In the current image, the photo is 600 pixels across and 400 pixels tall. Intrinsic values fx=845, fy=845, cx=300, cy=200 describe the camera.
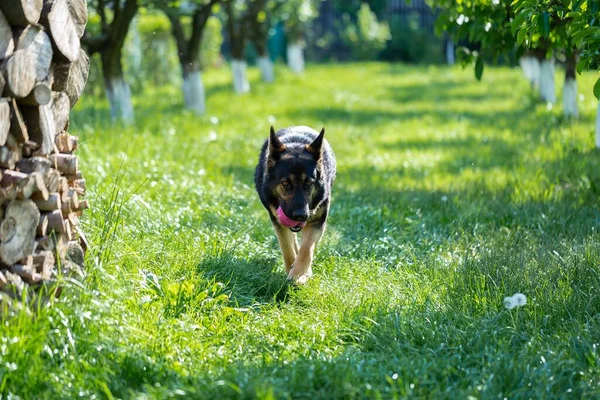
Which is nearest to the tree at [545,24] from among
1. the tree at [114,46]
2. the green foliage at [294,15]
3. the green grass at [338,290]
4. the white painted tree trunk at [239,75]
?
the green grass at [338,290]

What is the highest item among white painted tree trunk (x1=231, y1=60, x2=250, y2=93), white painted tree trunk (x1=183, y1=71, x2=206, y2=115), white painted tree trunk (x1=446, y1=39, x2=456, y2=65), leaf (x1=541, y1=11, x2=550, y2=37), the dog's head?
leaf (x1=541, y1=11, x2=550, y2=37)

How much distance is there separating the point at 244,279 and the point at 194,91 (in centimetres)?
945

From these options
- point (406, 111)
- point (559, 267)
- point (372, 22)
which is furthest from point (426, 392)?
point (372, 22)

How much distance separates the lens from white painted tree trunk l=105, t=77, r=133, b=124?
11547 mm

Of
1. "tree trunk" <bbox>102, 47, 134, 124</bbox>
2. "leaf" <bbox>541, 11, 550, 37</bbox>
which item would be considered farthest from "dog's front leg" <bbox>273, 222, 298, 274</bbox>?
"tree trunk" <bbox>102, 47, 134, 124</bbox>

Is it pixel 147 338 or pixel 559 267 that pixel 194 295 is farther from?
pixel 559 267

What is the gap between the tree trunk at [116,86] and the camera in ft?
37.2

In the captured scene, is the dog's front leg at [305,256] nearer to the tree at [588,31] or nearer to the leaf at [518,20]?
the leaf at [518,20]

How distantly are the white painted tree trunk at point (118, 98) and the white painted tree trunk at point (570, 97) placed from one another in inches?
249

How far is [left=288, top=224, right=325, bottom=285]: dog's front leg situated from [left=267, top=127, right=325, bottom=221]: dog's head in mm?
202

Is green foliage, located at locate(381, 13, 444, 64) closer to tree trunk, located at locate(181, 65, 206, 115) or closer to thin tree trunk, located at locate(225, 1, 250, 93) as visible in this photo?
thin tree trunk, located at locate(225, 1, 250, 93)

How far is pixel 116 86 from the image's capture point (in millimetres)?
11555

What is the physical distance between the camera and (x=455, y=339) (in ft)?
13.6

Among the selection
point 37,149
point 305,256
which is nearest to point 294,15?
point 305,256
